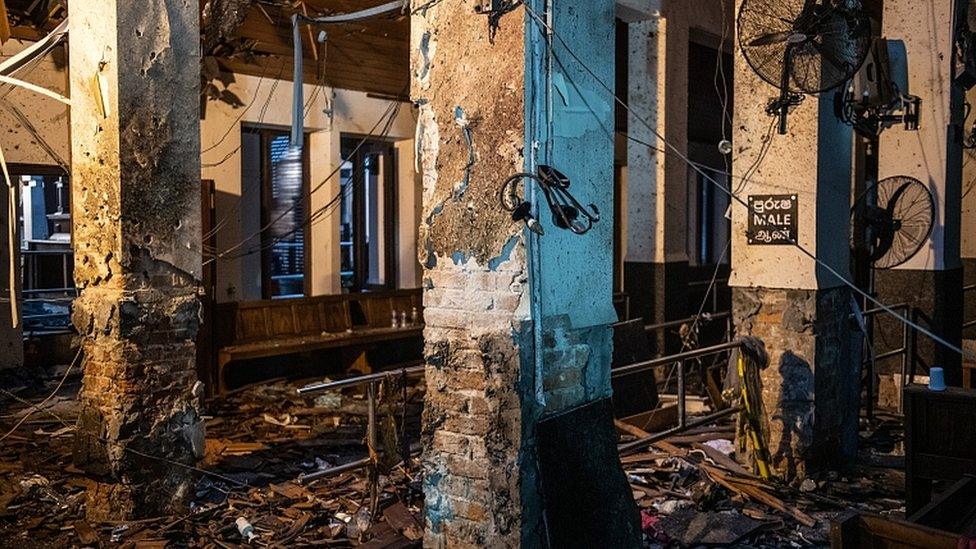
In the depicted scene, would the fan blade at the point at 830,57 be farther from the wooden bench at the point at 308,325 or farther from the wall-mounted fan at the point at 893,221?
the wooden bench at the point at 308,325

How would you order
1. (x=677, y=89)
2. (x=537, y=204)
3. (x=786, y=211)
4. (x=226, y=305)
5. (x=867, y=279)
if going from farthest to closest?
(x=677, y=89)
(x=226, y=305)
(x=867, y=279)
(x=786, y=211)
(x=537, y=204)

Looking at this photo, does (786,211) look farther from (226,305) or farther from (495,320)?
(226,305)

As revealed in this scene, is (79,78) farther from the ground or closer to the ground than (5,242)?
farther from the ground

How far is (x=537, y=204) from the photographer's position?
403 cm

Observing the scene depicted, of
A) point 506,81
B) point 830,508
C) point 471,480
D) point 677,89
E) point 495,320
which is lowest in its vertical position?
point 830,508

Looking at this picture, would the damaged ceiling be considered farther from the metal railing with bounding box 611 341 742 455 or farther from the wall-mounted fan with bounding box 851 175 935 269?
the wall-mounted fan with bounding box 851 175 935 269

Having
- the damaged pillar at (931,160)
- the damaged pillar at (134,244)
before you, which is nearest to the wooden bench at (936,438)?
the damaged pillar at (134,244)

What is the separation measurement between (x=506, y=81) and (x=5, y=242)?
9.02 m

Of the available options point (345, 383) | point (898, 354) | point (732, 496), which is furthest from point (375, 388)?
point (898, 354)

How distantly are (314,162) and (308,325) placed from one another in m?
2.33

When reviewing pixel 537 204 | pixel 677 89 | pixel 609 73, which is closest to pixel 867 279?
pixel 677 89

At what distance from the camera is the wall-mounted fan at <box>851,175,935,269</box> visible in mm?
8492

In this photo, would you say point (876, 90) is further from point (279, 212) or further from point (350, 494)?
point (279, 212)

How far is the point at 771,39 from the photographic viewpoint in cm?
598
